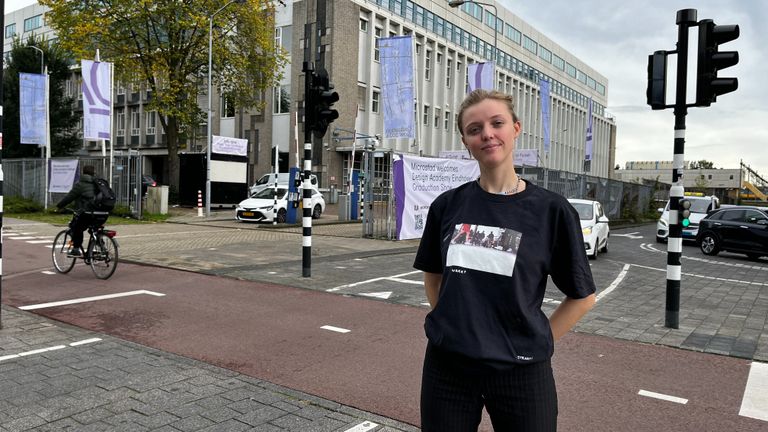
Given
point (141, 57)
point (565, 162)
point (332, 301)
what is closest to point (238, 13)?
point (141, 57)

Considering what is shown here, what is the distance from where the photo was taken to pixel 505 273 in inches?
74.9

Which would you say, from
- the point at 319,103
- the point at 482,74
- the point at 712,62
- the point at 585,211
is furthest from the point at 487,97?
the point at 482,74

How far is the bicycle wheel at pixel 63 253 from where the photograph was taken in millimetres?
9648

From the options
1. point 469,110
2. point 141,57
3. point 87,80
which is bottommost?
point 469,110

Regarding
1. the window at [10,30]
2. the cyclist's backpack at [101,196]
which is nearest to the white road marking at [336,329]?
the cyclist's backpack at [101,196]

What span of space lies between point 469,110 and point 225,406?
2.92 meters

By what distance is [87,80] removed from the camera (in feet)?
69.7

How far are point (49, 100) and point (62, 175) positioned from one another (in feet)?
63.7

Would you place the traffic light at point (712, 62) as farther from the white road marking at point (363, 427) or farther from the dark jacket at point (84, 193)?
the dark jacket at point (84, 193)

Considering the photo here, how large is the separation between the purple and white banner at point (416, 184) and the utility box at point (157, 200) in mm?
13090

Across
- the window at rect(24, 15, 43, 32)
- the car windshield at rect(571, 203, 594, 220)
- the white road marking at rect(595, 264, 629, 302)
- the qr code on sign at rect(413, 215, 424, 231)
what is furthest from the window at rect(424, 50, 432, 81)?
the window at rect(24, 15, 43, 32)

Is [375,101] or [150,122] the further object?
[150,122]

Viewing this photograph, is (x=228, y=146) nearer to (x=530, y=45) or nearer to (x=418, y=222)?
(x=418, y=222)

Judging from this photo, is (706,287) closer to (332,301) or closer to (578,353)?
(578,353)
